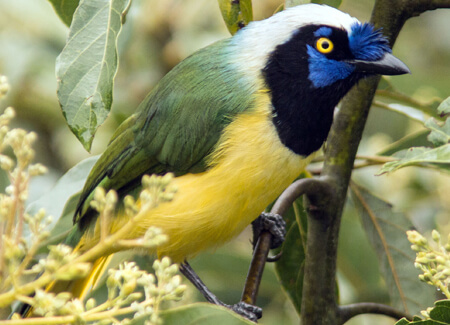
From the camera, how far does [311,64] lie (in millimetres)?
2578

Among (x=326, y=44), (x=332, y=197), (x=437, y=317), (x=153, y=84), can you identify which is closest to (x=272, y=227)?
(x=332, y=197)

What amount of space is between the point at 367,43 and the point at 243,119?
551 mm

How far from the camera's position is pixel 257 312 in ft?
8.09

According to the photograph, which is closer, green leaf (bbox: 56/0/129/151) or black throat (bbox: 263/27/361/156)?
green leaf (bbox: 56/0/129/151)

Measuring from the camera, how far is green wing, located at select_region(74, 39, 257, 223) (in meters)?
2.57

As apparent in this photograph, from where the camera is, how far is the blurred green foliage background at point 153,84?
12.4 feet

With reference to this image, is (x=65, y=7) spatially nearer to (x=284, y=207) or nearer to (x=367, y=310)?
(x=284, y=207)

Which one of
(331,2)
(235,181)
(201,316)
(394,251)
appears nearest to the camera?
(201,316)

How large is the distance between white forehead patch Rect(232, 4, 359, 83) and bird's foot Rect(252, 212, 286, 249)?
600 millimetres

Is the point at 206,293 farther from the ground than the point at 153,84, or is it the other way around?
the point at 153,84

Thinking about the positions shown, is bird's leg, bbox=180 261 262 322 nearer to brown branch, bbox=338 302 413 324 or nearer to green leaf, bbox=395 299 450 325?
brown branch, bbox=338 302 413 324

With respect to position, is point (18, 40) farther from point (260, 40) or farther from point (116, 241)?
point (116, 241)

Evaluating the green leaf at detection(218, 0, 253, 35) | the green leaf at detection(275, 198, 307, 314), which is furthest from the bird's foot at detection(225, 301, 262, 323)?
the green leaf at detection(218, 0, 253, 35)

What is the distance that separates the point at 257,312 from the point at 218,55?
105 centimetres
